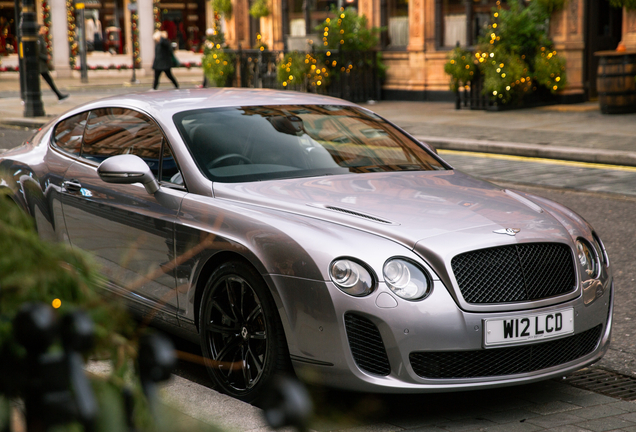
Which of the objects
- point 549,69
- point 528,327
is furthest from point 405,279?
point 549,69

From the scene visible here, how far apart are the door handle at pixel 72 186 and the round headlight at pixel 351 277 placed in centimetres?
210

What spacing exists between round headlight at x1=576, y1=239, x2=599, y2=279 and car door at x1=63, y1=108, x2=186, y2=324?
6.02 ft

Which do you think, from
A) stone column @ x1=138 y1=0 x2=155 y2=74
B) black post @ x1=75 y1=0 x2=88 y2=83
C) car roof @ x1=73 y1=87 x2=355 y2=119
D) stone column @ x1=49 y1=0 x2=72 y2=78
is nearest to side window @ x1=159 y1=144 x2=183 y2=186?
car roof @ x1=73 y1=87 x2=355 y2=119

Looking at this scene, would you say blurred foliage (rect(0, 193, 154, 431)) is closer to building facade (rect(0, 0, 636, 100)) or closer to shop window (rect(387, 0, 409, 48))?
building facade (rect(0, 0, 636, 100))

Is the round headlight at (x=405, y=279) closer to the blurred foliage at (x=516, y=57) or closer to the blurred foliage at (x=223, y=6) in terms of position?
the blurred foliage at (x=516, y=57)

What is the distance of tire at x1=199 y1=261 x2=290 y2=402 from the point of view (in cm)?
346

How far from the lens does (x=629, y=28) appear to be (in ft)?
58.0

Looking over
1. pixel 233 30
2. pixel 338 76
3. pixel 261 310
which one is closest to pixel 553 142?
pixel 338 76

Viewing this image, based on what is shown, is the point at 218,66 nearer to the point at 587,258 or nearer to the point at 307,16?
the point at 307,16

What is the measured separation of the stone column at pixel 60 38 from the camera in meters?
40.4

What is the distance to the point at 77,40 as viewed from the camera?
41125mm

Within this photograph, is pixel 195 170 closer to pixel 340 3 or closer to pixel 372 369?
pixel 372 369

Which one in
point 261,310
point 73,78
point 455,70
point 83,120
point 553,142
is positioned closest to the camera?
point 261,310

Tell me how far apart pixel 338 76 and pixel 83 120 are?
16.2 metres
